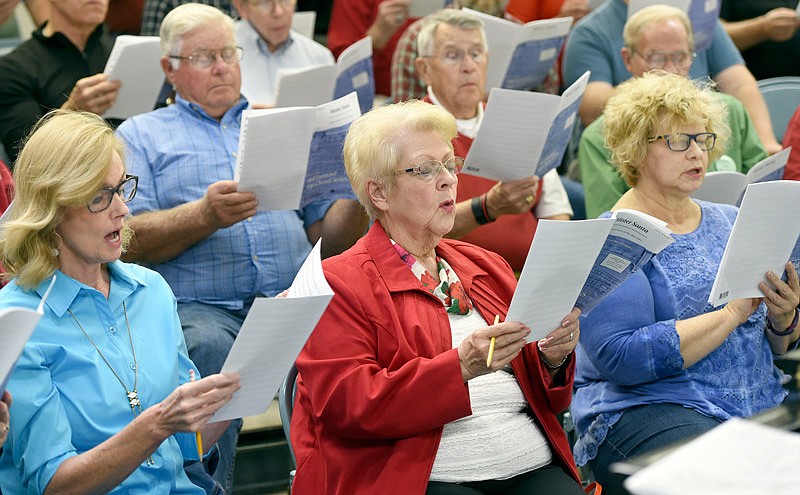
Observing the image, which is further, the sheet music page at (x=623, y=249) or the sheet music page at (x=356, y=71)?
the sheet music page at (x=356, y=71)

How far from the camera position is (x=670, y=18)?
167 inches

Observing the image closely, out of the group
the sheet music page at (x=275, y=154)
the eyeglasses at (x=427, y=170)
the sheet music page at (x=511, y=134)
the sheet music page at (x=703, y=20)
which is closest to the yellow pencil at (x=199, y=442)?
the eyeglasses at (x=427, y=170)

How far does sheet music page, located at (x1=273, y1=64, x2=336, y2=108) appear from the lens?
3.72 m

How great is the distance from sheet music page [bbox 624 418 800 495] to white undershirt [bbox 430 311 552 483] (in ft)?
3.55

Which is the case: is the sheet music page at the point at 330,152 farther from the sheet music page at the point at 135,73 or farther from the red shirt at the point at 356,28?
the red shirt at the point at 356,28

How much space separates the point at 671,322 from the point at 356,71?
1.89 m

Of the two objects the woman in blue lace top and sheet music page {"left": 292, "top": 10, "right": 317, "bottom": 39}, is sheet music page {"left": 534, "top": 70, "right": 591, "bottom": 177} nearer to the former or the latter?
the woman in blue lace top

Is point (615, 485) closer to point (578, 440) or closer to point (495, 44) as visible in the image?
point (578, 440)

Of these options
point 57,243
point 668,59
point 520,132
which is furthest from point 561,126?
point 57,243

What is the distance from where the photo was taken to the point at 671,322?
9.12 feet

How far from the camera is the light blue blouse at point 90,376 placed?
81.6 inches

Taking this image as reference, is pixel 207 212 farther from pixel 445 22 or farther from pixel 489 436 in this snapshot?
pixel 445 22

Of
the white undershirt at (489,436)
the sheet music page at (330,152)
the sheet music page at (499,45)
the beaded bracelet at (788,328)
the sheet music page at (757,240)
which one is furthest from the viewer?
the sheet music page at (499,45)

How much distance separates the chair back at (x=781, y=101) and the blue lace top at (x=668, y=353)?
7.37 ft
